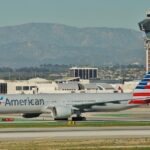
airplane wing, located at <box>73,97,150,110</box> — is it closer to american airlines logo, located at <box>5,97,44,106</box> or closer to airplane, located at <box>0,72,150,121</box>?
airplane, located at <box>0,72,150,121</box>

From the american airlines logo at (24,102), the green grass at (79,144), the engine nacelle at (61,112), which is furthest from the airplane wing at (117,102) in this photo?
the green grass at (79,144)

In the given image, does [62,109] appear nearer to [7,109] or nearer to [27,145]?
[7,109]

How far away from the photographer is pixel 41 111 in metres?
91.7

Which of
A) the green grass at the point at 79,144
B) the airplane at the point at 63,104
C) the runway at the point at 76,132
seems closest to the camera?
the green grass at the point at 79,144

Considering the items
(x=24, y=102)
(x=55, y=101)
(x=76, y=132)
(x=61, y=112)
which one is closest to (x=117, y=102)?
(x=61, y=112)

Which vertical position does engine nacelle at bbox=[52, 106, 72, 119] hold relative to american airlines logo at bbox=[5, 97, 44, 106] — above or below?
below

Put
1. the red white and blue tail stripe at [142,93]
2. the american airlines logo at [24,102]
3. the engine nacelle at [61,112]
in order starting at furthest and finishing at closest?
the red white and blue tail stripe at [142,93]
the american airlines logo at [24,102]
the engine nacelle at [61,112]

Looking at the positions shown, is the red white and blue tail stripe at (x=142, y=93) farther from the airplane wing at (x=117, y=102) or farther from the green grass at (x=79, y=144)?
the green grass at (x=79, y=144)

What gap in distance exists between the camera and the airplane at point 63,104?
9000cm

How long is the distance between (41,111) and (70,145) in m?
39.7

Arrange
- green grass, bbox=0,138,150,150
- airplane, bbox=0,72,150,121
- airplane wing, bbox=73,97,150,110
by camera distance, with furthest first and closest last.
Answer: airplane wing, bbox=73,97,150,110, airplane, bbox=0,72,150,121, green grass, bbox=0,138,150,150

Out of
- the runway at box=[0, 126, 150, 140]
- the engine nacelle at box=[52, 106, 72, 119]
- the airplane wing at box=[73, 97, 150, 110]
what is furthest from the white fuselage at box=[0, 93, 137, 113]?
the runway at box=[0, 126, 150, 140]

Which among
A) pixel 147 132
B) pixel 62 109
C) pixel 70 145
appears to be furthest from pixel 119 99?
pixel 70 145

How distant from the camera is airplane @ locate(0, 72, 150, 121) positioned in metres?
90.0
